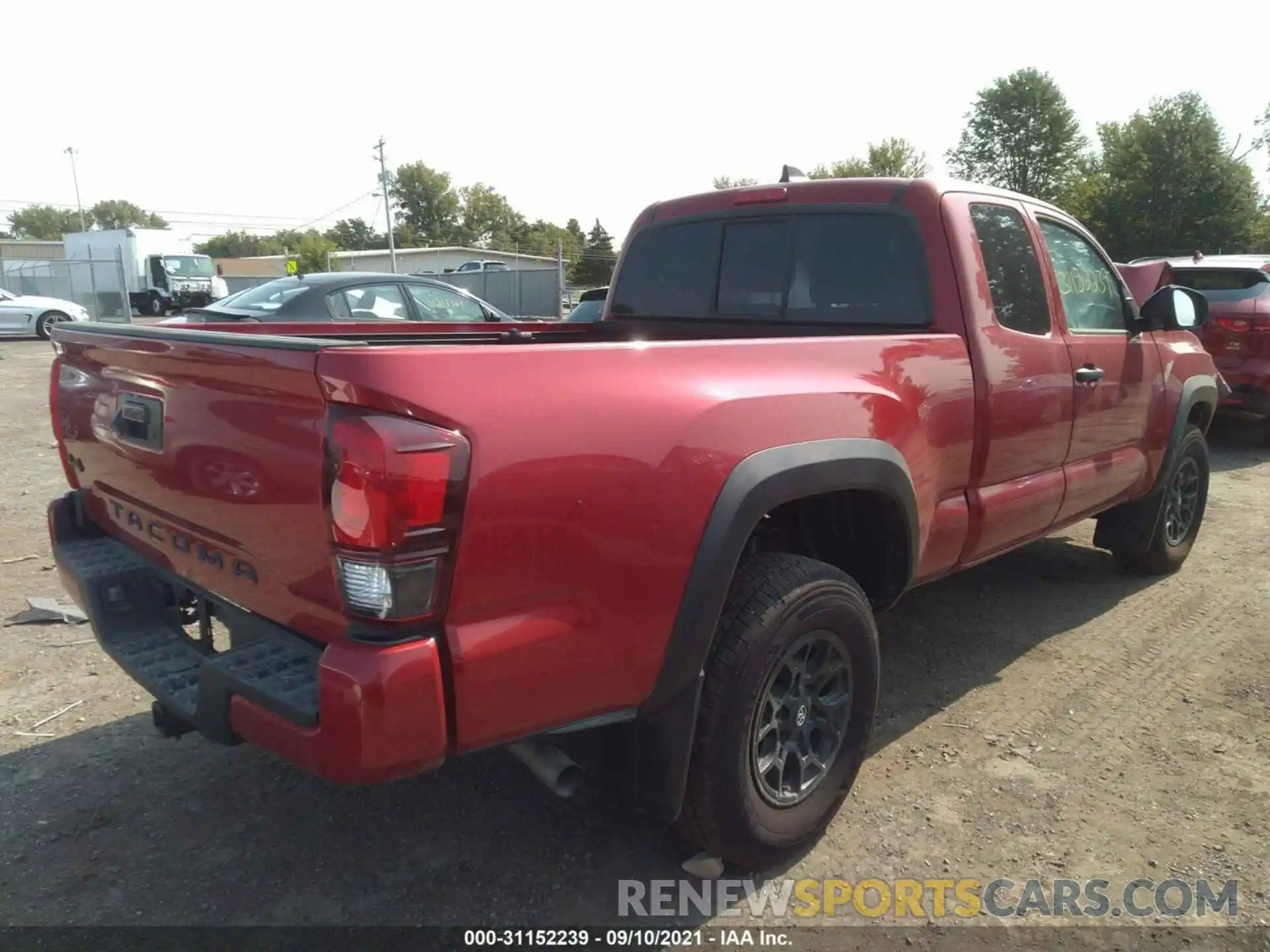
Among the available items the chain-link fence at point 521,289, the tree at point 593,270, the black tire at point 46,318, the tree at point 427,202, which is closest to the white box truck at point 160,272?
the black tire at point 46,318

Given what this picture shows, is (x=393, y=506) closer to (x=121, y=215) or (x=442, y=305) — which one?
(x=442, y=305)

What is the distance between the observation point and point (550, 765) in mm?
2096

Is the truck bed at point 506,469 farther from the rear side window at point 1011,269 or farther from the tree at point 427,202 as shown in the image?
the tree at point 427,202

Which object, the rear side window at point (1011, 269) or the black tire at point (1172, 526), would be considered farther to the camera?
the black tire at point (1172, 526)

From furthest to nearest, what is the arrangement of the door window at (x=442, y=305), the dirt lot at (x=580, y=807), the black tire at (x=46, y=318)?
the black tire at (x=46, y=318)
the door window at (x=442, y=305)
the dirt lot at (x=580, y=807)

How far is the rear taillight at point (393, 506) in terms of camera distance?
1689 mm

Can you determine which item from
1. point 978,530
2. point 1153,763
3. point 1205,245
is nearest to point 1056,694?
point 1153,763

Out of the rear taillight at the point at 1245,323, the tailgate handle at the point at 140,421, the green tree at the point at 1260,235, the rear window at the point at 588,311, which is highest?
the green tree at the point at 1260,235

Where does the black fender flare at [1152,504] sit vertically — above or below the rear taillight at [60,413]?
below

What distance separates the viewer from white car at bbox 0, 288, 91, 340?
67.8ft

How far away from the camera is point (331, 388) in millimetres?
1736

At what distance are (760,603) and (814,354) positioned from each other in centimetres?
72

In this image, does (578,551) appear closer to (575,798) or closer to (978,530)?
(575,798)

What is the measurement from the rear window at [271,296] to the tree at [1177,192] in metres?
38.7
